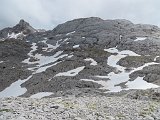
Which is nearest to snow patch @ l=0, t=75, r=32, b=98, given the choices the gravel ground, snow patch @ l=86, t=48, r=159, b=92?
snow patch @ l=86, t=48, r=159, b=92

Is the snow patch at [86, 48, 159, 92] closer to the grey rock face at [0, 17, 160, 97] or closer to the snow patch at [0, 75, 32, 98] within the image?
the grey rock face at [0, 17, 160, 97]

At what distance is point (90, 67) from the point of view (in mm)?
117375

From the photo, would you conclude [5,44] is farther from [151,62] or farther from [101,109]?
[101,109]

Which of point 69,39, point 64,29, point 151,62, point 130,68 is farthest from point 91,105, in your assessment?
point 64,29

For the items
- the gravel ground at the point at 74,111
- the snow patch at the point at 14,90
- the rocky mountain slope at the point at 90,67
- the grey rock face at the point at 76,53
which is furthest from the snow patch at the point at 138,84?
the gravel ground at the point at 74,111

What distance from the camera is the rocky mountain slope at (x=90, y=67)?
32906mm

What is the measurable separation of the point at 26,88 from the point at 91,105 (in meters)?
74.8

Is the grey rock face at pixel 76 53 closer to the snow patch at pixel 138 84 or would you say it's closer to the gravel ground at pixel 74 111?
the snow patch at pixel 138 84

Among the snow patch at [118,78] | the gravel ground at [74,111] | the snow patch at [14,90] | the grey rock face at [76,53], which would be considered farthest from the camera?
the grey rock face at [76,53]

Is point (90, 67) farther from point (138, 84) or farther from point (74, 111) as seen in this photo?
point (74, 111)

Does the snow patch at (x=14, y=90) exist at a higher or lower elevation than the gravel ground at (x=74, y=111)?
A: higher

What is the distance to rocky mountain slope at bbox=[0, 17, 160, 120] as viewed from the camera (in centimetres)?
3291

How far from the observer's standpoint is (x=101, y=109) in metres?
29.4

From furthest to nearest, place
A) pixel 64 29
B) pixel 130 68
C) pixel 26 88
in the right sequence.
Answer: pixel 64 29
pixel 130 68
pixel 26 88
